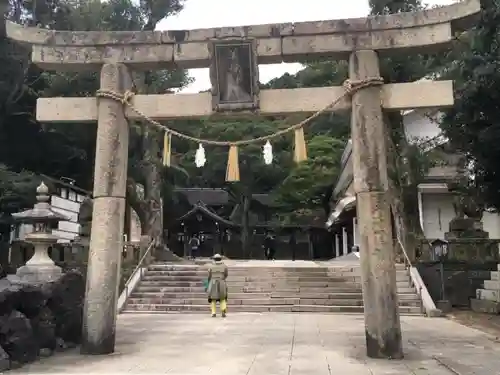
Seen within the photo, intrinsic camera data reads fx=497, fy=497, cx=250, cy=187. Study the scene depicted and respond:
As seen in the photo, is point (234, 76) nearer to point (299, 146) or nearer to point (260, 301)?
point (299, 146)

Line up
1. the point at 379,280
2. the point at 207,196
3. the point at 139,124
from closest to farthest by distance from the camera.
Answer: the point at 379,280, the point at 139,124, the point at 207,196

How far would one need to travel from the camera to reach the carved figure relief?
9102 mm

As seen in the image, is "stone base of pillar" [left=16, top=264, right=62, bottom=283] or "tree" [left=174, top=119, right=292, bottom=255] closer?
"stone base of pillar" [left=16, top=264, right=62, bottom=283]

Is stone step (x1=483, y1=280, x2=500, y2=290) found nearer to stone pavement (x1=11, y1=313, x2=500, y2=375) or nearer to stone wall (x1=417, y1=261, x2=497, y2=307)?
stone wall (x1=417, y1=261, x2=497, y2=307)

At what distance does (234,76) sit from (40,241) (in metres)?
9.31

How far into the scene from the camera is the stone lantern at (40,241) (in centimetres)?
1432

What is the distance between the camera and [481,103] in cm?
1198

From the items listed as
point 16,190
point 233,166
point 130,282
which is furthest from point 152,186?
point 233,166

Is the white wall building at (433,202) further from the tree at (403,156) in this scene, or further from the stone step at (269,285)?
the stone step at (269,285)

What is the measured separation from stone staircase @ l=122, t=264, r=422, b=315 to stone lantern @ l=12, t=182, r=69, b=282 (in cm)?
295

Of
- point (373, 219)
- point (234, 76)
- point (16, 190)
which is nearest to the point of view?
point (373, 219)

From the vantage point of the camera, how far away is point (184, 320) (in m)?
13.9

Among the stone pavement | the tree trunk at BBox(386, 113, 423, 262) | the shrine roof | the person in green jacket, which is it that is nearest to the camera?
the stone pavement

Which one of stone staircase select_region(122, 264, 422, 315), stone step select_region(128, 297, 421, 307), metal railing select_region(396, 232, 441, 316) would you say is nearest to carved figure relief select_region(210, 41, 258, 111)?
stone staircase select_region(122, 264, 422, 315)
